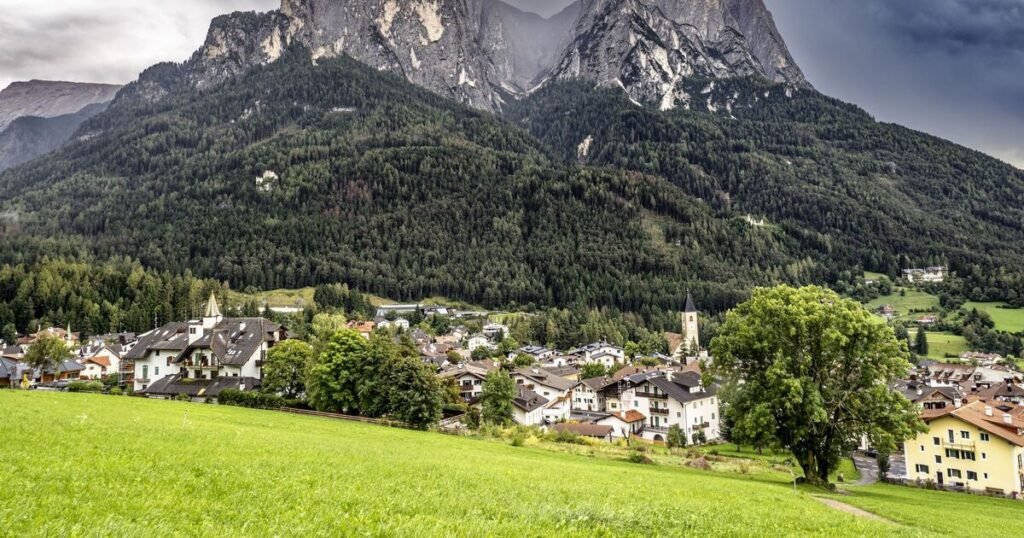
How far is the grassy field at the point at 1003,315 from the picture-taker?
15300 cm

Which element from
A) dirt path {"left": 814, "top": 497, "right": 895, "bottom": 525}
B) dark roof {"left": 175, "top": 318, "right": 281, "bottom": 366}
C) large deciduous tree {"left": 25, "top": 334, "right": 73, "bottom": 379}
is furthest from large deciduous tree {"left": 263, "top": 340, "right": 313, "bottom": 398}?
dirt path {"left": 814, "top": 497, "right": 895, "bottom": 525}

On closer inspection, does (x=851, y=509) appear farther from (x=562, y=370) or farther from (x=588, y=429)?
(x=562, y=370)

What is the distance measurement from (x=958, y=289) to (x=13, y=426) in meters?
242

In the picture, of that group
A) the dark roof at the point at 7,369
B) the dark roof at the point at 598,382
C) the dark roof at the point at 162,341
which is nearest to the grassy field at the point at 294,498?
the dark roof at the point at 162,341

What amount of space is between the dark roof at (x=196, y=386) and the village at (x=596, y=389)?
0.55ft

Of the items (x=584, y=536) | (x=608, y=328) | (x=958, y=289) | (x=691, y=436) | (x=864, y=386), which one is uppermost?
(x=958, y=289)

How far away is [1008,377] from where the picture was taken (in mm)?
103188

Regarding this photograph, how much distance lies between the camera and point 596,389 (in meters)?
94.1

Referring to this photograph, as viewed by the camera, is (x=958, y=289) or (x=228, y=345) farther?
(x=958, y=289)

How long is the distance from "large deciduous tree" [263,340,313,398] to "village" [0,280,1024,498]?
461cm

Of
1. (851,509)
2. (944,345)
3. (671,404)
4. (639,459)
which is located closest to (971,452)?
(671,404)

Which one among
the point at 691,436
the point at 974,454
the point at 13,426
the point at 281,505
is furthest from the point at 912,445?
the point at 13,426

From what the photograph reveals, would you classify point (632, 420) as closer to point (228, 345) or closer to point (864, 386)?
point (864, 386)

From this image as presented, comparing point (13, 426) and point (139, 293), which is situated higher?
point (139, 293)
